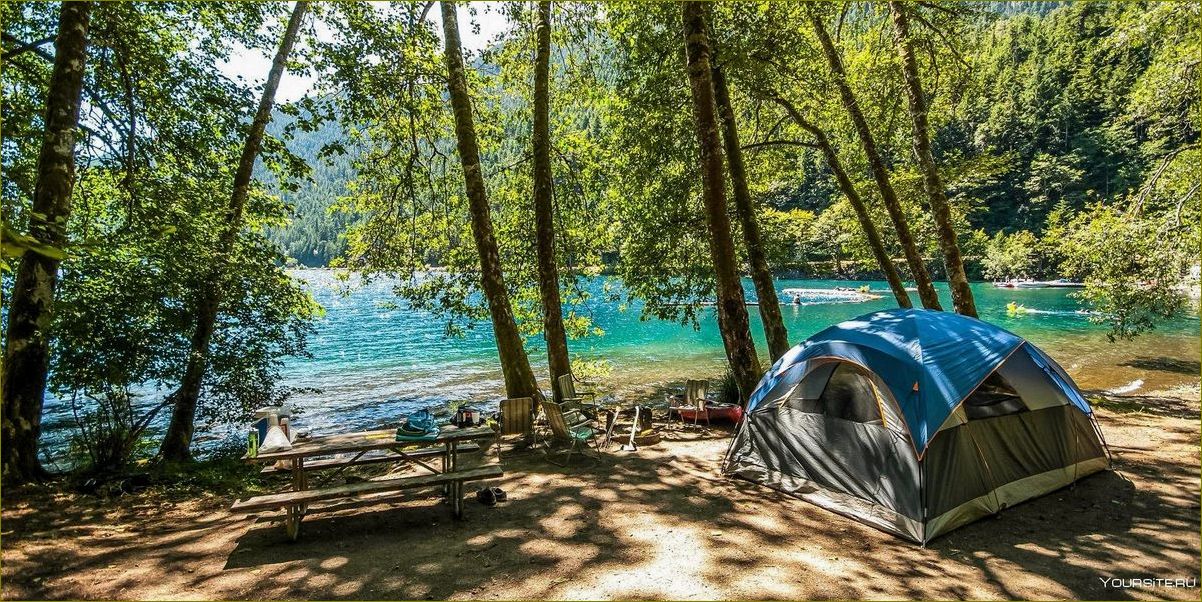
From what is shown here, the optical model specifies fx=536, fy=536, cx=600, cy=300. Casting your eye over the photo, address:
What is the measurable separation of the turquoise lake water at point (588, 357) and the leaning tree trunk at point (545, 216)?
2.66 meters

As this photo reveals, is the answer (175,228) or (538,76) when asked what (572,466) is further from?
(538,76)

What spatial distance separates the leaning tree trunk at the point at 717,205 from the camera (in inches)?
336

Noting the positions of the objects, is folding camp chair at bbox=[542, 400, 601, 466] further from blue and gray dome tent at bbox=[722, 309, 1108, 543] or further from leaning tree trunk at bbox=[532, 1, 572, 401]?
blue and gray dome tent at bbox=[722, 309, 1108, 543]

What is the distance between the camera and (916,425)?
5410mm

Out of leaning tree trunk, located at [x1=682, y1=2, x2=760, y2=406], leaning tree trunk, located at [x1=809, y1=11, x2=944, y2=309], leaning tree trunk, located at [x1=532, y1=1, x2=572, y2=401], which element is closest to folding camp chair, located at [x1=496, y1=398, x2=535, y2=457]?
leaning tree trunk, located at [x1=532, y1=1, x2=572, y2=401]

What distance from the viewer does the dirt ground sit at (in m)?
4.07

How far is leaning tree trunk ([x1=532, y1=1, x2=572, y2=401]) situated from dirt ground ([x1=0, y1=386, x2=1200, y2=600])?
3.94m

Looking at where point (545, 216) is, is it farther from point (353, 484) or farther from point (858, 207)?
point (858, 207)

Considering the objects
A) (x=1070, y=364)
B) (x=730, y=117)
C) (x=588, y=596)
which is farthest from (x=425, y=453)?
(x=1070, y=364)

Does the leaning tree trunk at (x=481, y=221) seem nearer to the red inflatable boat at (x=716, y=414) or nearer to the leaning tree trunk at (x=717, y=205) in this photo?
the red inflatable boat at (x=716, y=414)

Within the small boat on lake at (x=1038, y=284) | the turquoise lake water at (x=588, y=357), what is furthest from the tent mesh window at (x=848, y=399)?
the small boat on lake at (x=1038, y=284)

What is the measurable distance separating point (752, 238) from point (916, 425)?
5755 mm

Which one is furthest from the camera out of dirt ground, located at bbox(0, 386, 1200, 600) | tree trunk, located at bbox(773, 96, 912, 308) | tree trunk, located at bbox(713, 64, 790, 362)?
tree trunk, located at bbox(773, 96, 912, 308)

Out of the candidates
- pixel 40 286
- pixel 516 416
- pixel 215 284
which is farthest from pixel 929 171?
pixel 40 286
